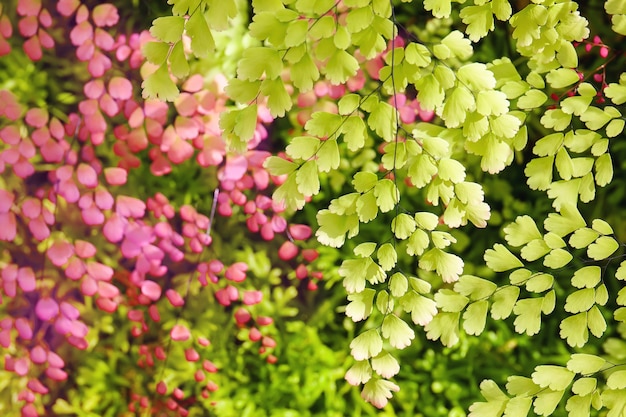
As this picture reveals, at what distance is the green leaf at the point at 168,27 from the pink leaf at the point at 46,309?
3.49 ft

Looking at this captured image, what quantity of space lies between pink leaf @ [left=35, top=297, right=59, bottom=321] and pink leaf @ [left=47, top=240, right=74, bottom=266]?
126mm

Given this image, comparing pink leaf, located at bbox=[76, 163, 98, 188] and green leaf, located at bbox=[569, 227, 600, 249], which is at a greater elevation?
green leaf, located at bbox=[569, 227, 600, 249]

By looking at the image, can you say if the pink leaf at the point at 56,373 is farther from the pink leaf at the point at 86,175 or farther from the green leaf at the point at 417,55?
the green leaf at the point at 417,55

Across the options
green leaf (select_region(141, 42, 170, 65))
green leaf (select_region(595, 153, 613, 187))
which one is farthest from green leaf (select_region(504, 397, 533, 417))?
green leaf (select_region(141, 42, 170, 65))

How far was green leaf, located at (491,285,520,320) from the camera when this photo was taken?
1024 mm

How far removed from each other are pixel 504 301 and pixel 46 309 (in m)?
1.17

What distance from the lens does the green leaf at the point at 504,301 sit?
3.36 feet

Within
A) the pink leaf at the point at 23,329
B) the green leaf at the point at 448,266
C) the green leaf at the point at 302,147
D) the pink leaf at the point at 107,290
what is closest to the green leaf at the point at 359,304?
the green leaf at the point at 448,266

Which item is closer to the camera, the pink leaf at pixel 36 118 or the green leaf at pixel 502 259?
the green leaf at pixel 502 259

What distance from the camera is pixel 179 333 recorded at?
168 cm

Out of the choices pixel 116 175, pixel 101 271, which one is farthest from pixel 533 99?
pixel 101 271

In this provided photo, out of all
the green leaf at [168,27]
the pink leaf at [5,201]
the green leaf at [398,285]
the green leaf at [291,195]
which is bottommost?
the pink leaf at [5,201]

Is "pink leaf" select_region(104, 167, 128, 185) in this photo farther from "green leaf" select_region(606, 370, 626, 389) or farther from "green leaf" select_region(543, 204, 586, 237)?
"green leaf" select_region(606, 370, 626, 389)

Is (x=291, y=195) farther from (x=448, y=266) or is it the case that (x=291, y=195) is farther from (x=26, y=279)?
(x=26, y=279)
